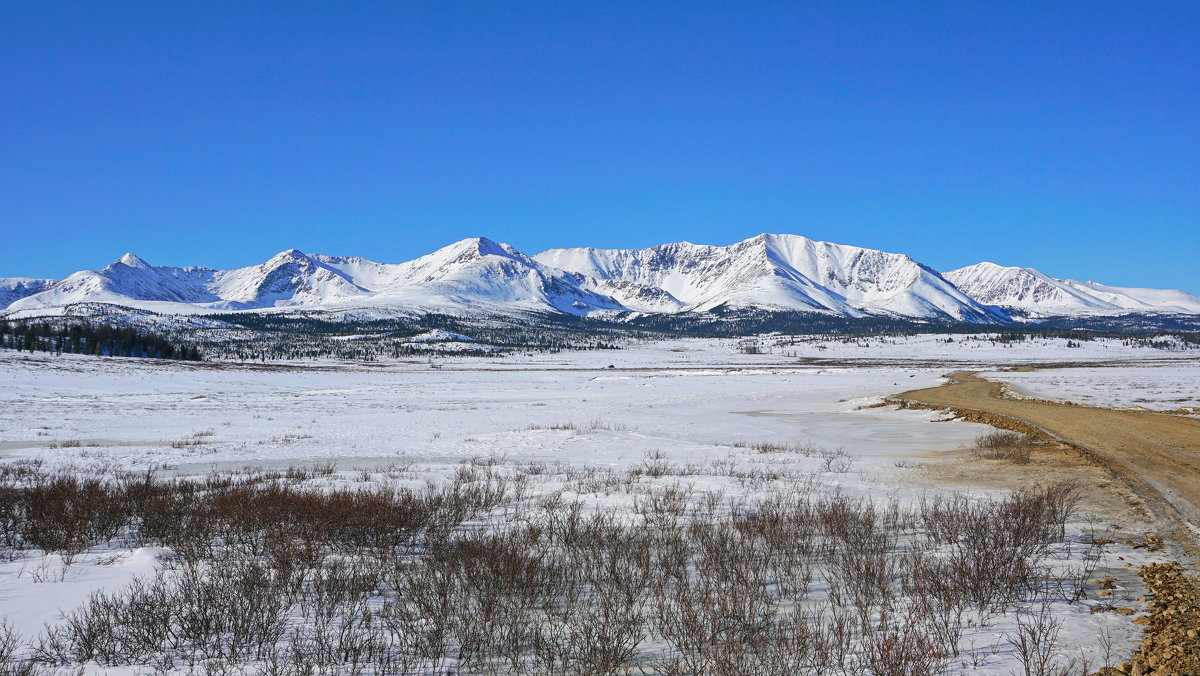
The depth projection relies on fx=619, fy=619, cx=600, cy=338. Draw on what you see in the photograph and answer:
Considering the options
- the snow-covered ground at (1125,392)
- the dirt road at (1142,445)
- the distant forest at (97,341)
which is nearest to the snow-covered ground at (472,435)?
the snow-covered ground at (1125,392)

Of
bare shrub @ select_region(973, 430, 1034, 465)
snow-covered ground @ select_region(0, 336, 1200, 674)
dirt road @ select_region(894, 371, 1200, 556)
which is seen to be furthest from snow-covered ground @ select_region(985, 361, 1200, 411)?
bare shrub @ select_region(973, 430, 1034, 465)

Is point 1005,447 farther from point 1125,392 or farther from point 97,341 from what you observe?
point 97,341

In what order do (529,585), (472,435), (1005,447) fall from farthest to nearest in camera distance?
(472,435) < (1005,447) < (529,585)

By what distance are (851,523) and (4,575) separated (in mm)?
10736

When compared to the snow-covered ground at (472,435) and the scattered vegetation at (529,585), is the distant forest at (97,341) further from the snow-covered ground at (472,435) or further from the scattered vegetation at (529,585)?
the scattered vegetation at (529,585)

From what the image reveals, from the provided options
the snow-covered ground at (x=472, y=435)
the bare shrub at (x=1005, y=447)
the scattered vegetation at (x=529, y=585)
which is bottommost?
the snow-covered ground at (x=472, y=435)

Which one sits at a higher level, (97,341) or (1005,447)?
(97,341)

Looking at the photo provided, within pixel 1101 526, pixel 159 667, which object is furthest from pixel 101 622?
pixel 1101 526

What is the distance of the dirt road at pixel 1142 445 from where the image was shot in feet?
36.4

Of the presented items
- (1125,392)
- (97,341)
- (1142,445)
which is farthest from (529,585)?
(97,341)

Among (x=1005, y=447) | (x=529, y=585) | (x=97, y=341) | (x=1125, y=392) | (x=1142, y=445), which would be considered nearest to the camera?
(x=529, y=585)

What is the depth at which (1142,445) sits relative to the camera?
19219mm

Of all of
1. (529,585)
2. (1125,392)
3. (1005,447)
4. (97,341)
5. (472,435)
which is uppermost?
(529,585)

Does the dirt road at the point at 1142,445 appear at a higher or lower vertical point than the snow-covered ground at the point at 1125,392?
higher
